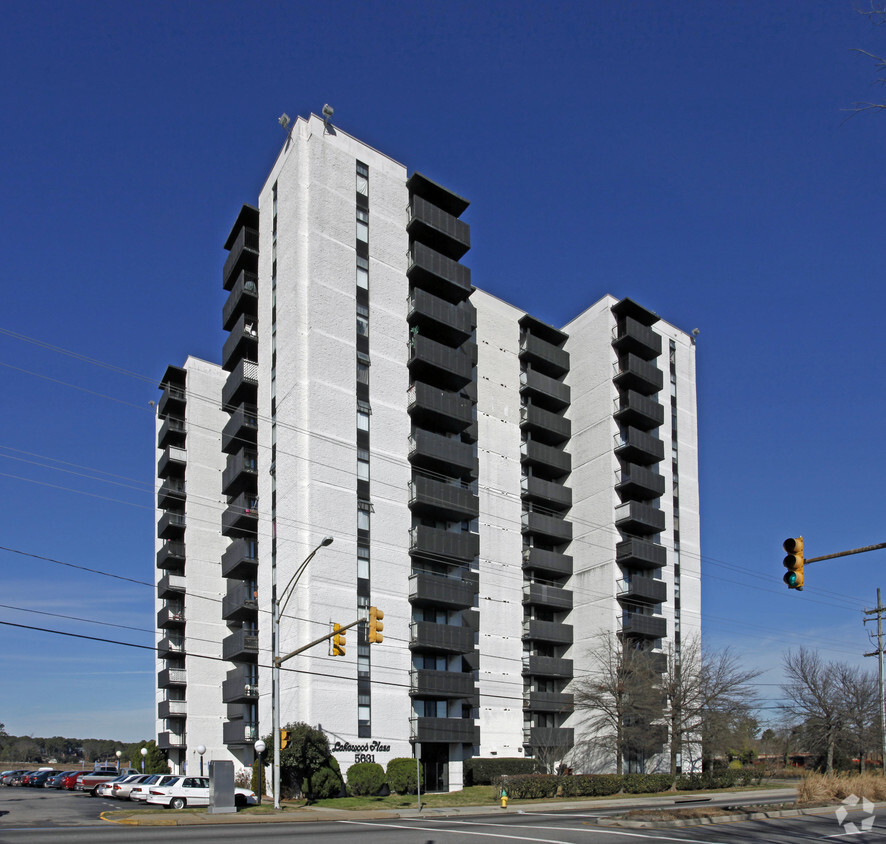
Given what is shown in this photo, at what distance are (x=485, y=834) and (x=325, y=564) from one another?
2540 cm

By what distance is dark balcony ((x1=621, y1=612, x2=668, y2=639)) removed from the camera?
68.1m

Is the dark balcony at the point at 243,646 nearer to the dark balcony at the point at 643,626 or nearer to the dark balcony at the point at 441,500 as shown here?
the dark balcony at the point at 441,500

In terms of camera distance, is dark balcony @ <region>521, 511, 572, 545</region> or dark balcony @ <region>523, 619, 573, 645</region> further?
dark balcony @ <region>521, 511, 572, 545</region>

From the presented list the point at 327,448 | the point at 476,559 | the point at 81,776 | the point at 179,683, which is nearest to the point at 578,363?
the point at 476,559

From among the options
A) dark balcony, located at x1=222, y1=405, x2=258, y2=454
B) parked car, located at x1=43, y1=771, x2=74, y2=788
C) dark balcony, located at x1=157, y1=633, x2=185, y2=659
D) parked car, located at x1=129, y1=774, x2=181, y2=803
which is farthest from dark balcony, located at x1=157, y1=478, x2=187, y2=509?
parked car, located at x1=129, y1=774, x2=181, y2=803

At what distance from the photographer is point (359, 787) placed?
154ft

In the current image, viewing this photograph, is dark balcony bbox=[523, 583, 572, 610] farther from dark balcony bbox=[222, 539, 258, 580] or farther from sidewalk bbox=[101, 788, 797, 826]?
dark balcony bbox=[222, 539, 258, 580]

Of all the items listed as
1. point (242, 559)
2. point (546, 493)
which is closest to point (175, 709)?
point (242, 559)

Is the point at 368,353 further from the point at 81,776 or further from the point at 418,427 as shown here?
the point at 81,776

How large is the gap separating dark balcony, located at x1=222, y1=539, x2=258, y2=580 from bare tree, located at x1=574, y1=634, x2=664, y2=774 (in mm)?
24019

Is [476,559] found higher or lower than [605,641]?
higher

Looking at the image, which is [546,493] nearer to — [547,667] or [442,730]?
[547,667]

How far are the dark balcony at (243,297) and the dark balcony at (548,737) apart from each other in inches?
1424

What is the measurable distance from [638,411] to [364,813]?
43244 mm
